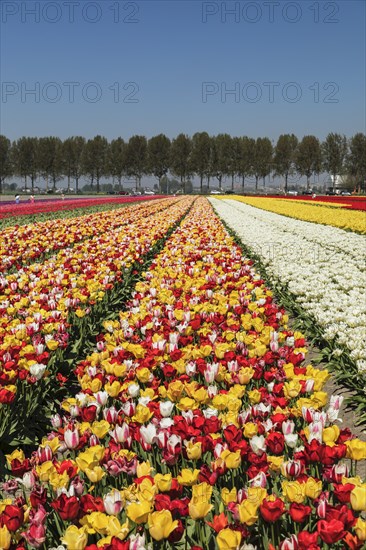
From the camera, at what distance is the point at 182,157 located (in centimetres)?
10156

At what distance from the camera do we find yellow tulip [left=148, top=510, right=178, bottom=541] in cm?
212

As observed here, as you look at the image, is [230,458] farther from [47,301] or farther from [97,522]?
[47,301]

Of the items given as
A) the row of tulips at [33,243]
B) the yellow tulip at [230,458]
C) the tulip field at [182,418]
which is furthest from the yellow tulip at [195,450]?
the row of tulips at [33,243]

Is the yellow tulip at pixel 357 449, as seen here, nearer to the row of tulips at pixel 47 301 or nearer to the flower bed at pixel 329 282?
the flower bed at pixel 329 282

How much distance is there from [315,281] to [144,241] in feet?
19.6

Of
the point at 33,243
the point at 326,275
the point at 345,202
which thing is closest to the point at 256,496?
the point at 326,275

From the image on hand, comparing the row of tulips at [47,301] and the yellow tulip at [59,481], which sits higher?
the row of tulips at [47,301]

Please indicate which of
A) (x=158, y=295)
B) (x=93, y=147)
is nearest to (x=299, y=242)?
(x=158, y=295)

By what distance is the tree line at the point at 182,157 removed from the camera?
323 feet

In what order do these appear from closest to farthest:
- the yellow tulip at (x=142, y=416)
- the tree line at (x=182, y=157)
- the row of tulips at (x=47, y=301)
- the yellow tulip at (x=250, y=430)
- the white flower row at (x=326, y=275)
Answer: the yellow tulip at (x=250, y=430)
the yellow tulip at (x=142, y=416)
the row of tulips at (x=47, y=301)
the white flower row at (x=326, y=275)
the tree line at (x=182, y=157)

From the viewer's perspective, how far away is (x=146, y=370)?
154 inches

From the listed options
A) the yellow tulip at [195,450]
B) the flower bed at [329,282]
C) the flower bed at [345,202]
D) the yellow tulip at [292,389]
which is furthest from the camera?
the flower bed at [345,202]

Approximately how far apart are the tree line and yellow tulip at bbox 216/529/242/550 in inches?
4009

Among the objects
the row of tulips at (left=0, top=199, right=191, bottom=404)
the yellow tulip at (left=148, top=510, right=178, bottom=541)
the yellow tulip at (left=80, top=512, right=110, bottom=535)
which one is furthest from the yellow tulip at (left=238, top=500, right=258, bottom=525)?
the row of tulips at (left=0, top=199, right=191, bottom=404)
